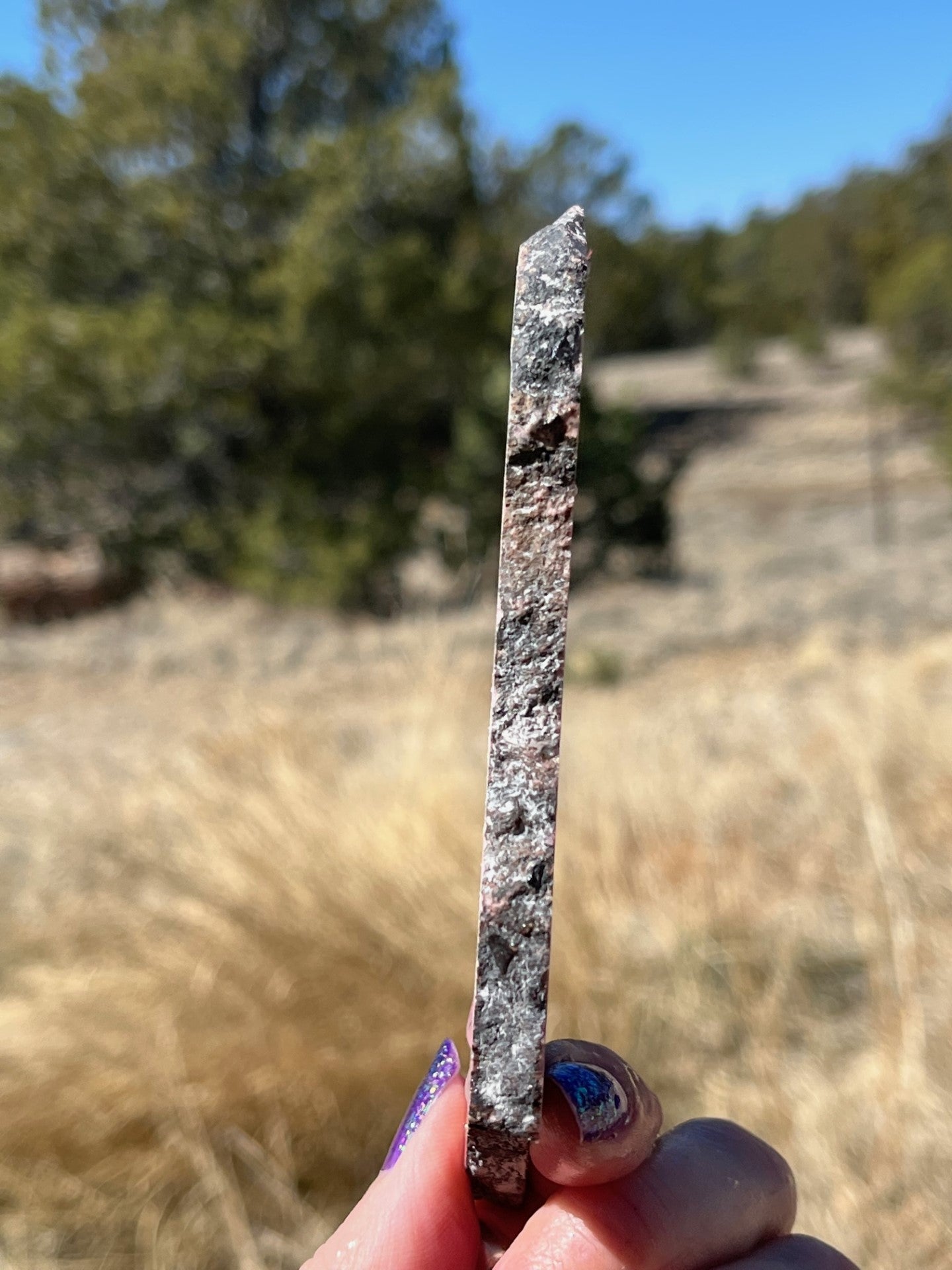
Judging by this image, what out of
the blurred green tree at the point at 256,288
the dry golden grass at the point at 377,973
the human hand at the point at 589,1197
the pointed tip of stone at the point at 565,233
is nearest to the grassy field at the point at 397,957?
the dry golden grass at the point at 377,973

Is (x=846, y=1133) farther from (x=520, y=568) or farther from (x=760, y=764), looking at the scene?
(x=760, y=764)

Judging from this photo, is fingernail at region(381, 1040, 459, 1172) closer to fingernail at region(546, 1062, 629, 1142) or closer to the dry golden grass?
fingernail at region(546, 1062, 629, 1142)

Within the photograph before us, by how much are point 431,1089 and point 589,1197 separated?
8.3 inches

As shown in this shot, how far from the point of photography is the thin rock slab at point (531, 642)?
0.71 meters

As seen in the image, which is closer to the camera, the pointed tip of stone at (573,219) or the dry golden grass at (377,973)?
the pointed tip of stone at (573,219)

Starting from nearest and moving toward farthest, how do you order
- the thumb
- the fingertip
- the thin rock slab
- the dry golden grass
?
the thin rock slab, the fingertip, the thumb, the dry golden grass

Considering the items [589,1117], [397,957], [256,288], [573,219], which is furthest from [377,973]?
[256,288]

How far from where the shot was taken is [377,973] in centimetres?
248

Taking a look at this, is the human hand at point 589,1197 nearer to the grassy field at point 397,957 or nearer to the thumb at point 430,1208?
the thumb at point 430,1208

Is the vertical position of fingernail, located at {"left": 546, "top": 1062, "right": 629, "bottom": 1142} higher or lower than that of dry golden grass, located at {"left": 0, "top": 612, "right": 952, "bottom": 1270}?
higher

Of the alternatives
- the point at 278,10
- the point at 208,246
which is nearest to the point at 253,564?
the point at 208,246

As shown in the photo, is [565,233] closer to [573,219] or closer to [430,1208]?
[573,219]

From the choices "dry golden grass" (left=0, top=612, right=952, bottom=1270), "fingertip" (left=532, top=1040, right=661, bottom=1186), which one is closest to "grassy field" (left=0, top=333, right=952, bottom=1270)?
"dry golden grass" (left=0, top=612, right=952, bottom=1270)

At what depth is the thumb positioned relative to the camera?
41.1 inches
